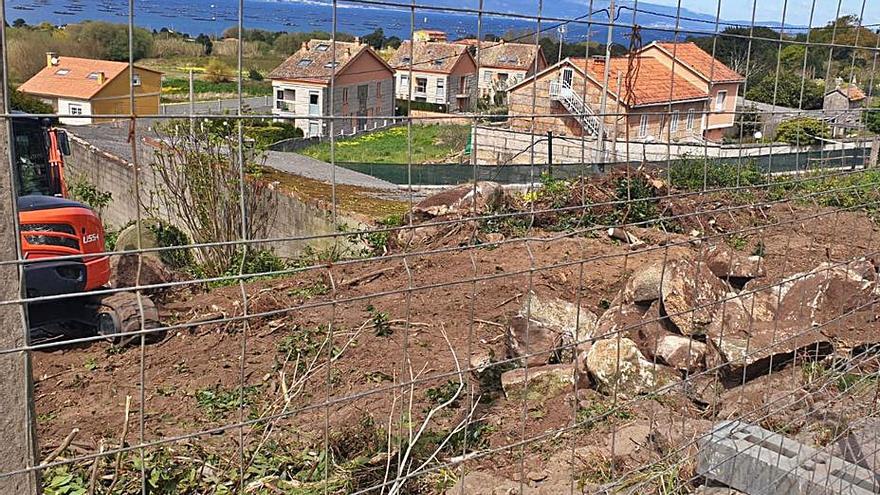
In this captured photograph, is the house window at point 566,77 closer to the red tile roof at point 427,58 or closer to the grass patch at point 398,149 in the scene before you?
the red tile roof at point 427,58

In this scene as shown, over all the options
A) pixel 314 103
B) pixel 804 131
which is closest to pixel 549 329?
pixel 314 103

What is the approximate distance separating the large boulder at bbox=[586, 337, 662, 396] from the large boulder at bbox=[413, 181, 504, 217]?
195 inches

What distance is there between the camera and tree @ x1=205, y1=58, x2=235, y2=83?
2698 mm

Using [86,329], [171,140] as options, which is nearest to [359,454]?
[86,329]

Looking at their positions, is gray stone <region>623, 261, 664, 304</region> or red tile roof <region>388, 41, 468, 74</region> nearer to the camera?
red tile roof <region>388, 41, 468, 74</region>

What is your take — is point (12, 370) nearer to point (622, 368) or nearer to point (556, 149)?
point (622, 368)

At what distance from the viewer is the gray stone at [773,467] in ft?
10.6

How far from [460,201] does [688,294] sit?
16.0 ft

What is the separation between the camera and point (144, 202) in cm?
1109

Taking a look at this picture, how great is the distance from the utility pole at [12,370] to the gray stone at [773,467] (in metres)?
2.51

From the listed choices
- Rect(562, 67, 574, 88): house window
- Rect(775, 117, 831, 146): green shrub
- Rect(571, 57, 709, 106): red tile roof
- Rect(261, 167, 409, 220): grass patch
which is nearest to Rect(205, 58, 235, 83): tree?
Rect(562, 67, 574, 88): house window

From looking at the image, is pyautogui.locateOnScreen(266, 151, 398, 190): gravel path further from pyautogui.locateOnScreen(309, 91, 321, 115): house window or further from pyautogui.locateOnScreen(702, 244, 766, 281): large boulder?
pyautogui.locateOnScreen(309, 91, 321, 115): house window

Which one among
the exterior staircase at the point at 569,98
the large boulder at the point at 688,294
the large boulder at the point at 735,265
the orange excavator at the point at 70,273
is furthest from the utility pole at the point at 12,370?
the large boulder at the point at 735,265

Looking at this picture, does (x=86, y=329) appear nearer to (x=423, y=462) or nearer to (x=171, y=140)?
(x=171, y=140)
